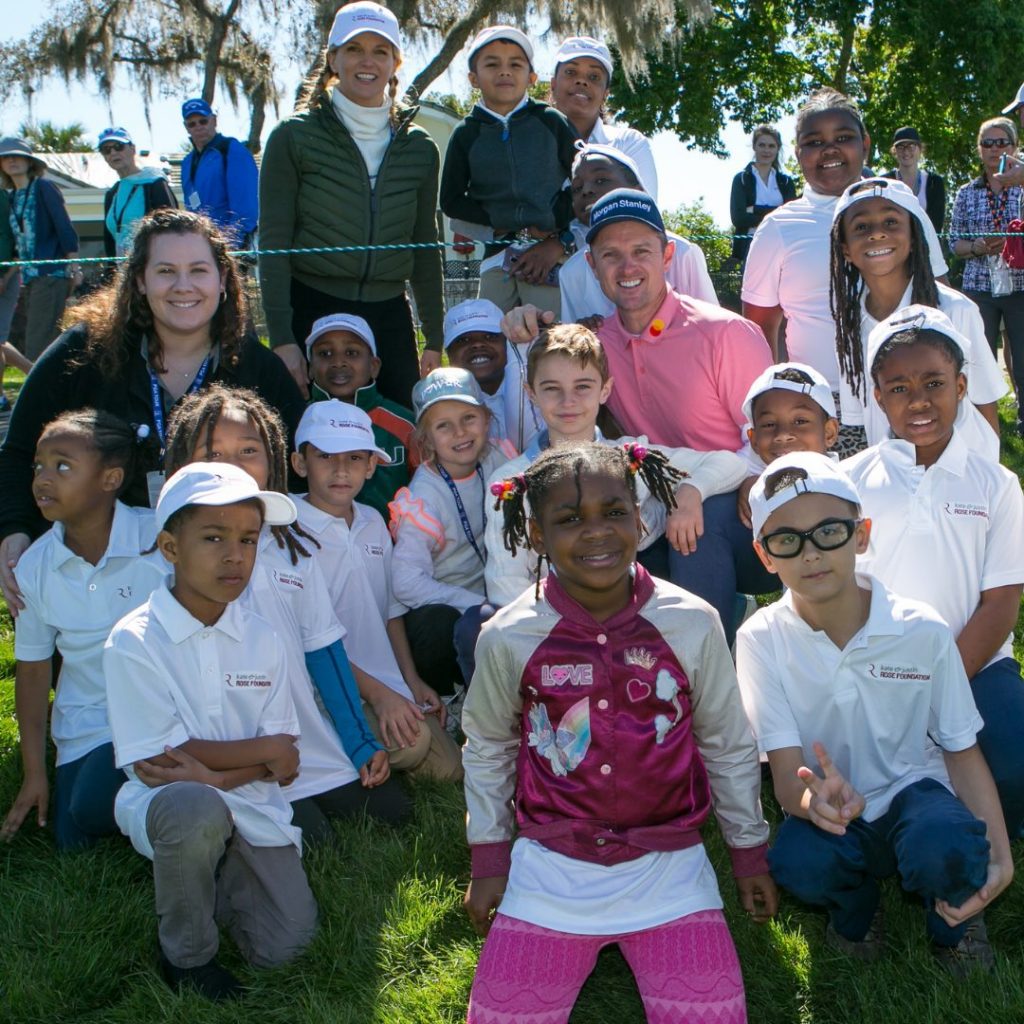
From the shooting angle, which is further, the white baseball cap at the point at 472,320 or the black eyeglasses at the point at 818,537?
the white baseball cap at the point at 472,320

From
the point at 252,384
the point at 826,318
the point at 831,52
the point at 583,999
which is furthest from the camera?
the point at 831,52

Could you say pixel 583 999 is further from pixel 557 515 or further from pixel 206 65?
pixel 206 65

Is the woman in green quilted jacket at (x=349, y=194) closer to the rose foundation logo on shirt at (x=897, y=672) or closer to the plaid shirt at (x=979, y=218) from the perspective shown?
the rose foundation logo on shirt at (x=897, y=672)

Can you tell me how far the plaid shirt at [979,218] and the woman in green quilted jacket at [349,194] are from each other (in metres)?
4.52

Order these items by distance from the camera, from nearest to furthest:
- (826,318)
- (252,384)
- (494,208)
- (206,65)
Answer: (252,384), (826,318), (494,208), (206,65)

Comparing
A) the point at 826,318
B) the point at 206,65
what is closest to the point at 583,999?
the point at 826,318

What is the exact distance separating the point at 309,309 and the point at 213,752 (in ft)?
9.46

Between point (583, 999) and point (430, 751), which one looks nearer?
point (583, 999)

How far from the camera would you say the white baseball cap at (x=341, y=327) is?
16.5 ft

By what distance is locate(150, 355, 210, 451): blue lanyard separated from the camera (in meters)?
4.23

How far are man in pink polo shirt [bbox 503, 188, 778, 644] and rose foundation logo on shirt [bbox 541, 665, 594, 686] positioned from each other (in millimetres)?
1404

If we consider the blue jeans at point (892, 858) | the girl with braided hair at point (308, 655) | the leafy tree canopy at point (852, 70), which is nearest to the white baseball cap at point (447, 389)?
the girl with braided hair at point (308, 655)

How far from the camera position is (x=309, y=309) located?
5.56m

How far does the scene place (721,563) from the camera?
398 cm
